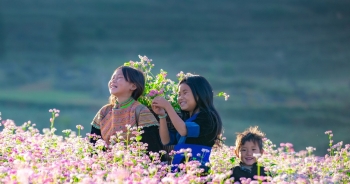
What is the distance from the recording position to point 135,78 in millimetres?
5637

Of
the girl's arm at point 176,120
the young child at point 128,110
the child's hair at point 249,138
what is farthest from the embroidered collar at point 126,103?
the child's hair at point 249,138

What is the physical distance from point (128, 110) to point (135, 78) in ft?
1.00

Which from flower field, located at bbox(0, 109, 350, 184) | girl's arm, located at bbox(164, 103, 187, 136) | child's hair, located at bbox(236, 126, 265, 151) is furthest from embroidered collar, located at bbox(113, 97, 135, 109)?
child's hair, located at bbox(236, 126, 265, 151)

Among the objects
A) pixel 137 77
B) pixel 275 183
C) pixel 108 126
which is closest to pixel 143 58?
pixel 137 77

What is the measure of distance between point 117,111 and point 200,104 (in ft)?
2.73

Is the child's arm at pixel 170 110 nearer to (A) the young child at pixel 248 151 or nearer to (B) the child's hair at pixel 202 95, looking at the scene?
(B) the child's hair at pixel 202 95

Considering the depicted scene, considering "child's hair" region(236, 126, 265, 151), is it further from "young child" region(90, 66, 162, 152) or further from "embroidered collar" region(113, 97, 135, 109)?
"embroidered collar" region(113, 97, 135, 109)

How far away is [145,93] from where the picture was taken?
5887 millimetres

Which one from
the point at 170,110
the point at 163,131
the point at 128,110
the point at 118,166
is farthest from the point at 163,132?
the point at 118,166

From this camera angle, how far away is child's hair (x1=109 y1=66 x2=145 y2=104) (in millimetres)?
5625

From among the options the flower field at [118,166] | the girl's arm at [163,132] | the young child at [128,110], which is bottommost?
the flower field at [118,166]

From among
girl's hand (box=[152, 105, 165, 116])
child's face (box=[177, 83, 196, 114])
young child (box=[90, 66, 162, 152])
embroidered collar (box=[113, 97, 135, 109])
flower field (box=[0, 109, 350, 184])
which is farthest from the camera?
embroidered collar (box=[113, 97, 135, 109])

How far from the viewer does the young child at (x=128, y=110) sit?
5555 mm

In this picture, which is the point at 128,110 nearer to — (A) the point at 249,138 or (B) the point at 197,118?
(B) the point at 197,118
